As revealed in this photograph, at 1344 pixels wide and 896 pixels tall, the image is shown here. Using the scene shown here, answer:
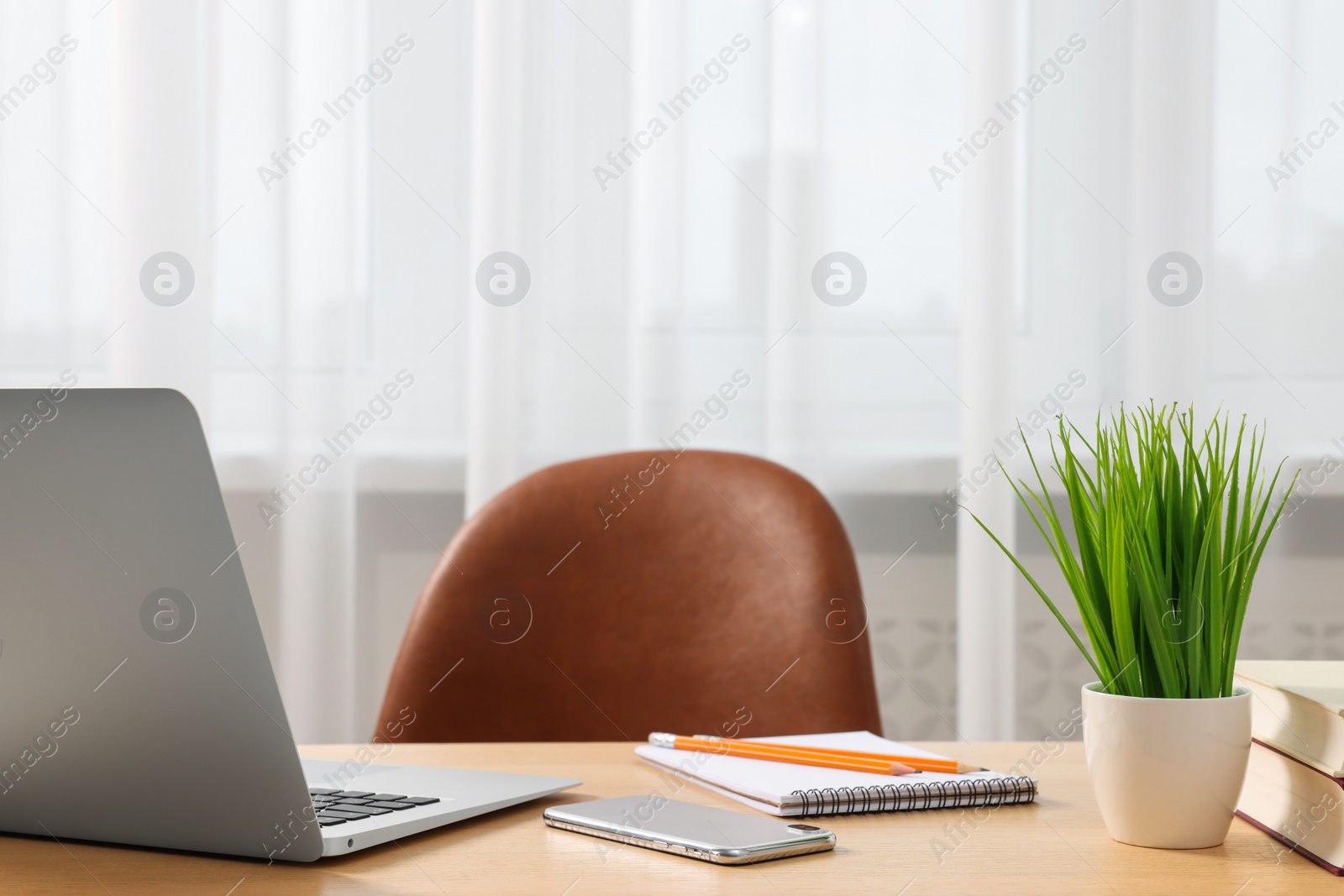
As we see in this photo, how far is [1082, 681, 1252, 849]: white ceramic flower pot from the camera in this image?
58 cm

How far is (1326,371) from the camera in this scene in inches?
66.3

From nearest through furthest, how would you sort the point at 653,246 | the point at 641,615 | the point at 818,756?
the point at 818,756
the point at 641,615
the point at 653,246

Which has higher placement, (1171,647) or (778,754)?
(1171,647)

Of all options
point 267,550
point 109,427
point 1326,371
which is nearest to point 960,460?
point 1326,371

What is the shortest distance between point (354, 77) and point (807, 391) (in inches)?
31.5

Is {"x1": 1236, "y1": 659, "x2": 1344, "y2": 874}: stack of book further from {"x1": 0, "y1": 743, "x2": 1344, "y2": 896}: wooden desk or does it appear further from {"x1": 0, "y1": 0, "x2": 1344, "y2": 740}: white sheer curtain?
{"x1": 0, "y1": 0, "x2": 1344, "y2": 740}: white sheer curtain

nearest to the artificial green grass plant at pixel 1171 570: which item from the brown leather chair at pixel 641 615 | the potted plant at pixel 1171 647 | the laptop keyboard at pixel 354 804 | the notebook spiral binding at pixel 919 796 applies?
the potted plant at pixel 1171 647

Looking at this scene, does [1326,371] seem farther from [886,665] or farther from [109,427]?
[109,427]

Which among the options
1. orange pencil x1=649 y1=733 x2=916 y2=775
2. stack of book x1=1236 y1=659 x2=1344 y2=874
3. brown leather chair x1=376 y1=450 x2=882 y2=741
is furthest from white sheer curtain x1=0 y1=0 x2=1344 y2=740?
stack of book x1=1236 y1=659 x2=1344 y2=874

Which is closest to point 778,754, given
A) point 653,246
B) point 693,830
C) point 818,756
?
point 818,756

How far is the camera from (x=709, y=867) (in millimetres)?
558

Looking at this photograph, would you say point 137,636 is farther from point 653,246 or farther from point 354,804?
point 653,246

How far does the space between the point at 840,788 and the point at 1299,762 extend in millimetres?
244

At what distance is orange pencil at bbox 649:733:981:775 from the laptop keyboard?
21 cm
